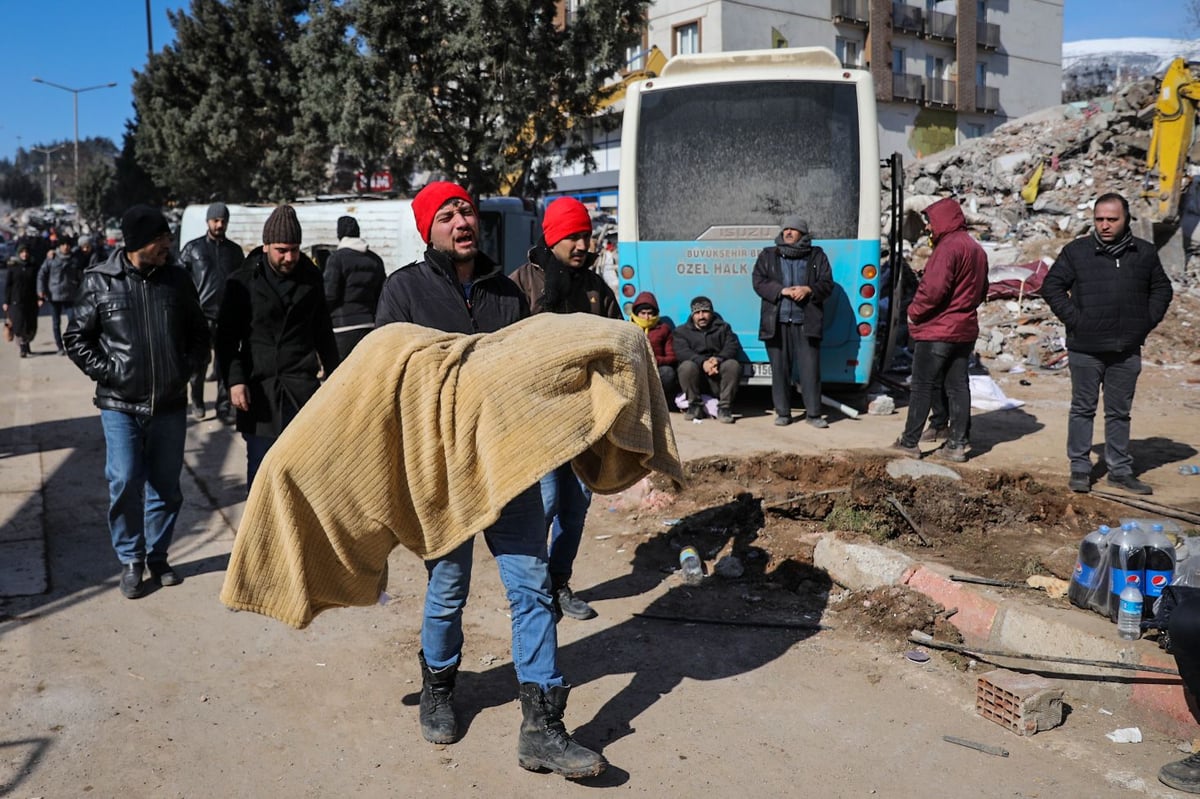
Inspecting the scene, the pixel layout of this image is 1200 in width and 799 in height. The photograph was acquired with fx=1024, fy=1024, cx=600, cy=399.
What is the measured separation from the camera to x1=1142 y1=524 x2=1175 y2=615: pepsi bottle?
4.34m

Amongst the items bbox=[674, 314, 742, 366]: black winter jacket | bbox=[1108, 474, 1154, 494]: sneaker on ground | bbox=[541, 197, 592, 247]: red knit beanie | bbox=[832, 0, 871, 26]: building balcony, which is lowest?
bbox=[1108, 474, 1154, 494]: sneaker on ground

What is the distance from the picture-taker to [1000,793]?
3.38 metres

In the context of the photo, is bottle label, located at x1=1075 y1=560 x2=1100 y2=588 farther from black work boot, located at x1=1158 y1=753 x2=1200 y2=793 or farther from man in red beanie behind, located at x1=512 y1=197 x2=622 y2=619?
man in red beanie behind, located at x1=512 y1=197 x2=622 y2=619

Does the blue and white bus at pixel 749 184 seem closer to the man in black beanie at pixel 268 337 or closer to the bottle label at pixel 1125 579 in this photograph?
the man in black beanie at pixel 268 337

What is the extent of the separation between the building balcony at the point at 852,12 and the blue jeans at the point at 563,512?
38.6 meters

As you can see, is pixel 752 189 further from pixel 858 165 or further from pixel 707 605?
pixel 707 605

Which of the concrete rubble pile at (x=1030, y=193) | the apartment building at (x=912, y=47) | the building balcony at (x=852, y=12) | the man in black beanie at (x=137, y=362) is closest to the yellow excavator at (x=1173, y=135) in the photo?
the concrete rubble pile at (x=1030, y=193)

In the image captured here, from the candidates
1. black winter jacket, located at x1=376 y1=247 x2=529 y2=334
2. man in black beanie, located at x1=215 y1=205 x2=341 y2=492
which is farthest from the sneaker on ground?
man in black beanie, located at x1=215 y1=205 x2=341 y2=492

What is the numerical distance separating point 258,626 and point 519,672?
1.92 m

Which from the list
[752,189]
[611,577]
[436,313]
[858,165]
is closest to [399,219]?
[752,189]

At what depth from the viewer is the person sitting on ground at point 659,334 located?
9641 millimetres

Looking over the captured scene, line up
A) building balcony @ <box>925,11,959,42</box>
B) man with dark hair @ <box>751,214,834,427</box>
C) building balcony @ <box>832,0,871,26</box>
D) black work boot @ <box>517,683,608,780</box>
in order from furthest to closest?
building balcony @ <box>925,11,959,42</box> → building balcony @ <box>832,0,871,26</box> → man with dark hair @ <box>751,214,834,427</box> → black work boot @ <box>517,683,608,780</box>

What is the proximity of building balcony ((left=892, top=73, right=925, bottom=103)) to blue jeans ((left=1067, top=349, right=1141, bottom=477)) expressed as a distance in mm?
37063

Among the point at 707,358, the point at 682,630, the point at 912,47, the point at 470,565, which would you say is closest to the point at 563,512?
the point at 682,630
